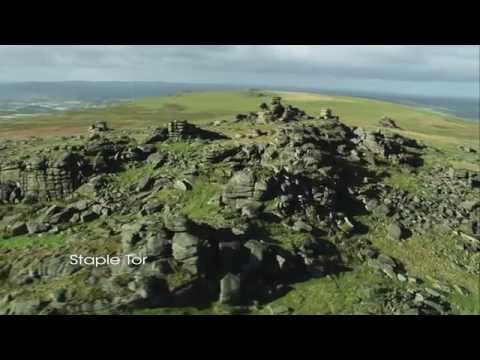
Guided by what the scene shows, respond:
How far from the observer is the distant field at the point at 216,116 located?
72.6m

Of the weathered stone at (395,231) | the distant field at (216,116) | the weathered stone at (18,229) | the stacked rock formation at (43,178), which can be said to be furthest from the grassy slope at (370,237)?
the weathered stone at (18,229)

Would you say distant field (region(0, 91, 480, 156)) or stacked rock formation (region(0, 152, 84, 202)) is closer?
stacked rock formation (region(0, 152, 84, 202))

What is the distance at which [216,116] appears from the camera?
351 feet

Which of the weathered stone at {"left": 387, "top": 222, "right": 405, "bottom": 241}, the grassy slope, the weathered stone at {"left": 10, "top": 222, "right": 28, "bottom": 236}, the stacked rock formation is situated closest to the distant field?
the grassy slope

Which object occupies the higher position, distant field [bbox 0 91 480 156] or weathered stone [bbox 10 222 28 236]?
distant field [bbox 0 91 480 156]

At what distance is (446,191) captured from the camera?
41875mm

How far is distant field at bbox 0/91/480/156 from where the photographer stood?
7262 centimetres

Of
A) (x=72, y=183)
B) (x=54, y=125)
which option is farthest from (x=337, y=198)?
(x=54, y=125)

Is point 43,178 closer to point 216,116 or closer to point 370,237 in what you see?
point 370,237

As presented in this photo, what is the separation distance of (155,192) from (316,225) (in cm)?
1385

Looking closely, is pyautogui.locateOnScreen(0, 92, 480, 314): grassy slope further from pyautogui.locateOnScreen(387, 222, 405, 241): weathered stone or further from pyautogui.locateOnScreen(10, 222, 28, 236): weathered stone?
pyautogui.locateOnScreen(10, 222, 28, 236): weathered stone

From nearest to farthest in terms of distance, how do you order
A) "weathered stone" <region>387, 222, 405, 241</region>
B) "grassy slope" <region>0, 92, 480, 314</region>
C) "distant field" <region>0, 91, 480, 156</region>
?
"grassy slope" <region>0, 92, 480, 314</region> < "weathered stone" <region>387, 222, 405, 241</region> < "distant field" <region>0, 91, 480, 156</region>

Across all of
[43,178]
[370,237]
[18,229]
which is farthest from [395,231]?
[43,178]

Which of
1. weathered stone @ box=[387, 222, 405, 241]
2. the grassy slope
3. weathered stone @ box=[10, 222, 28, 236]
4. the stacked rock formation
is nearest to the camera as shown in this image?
the grassy slope
